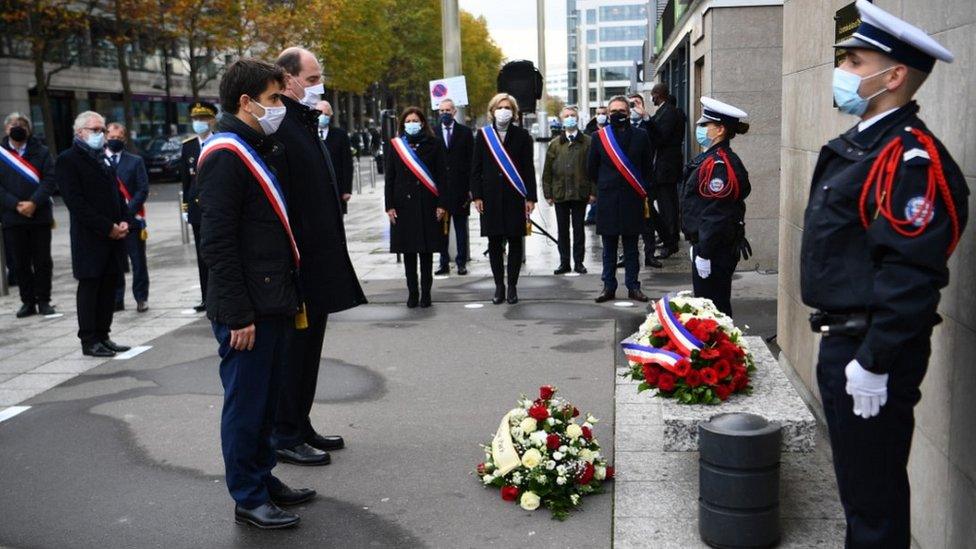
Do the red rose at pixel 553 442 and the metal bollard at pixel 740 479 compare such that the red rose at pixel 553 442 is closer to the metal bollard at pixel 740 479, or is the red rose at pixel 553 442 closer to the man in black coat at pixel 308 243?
the metal bollard at pixel 740 479

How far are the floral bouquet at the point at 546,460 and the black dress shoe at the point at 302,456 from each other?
1.05 meters

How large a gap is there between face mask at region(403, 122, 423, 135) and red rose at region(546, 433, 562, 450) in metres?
6.31

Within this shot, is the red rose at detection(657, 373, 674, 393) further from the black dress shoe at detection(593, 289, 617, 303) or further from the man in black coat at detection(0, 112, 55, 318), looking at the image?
the man in black coat at detection(0, 112, 55, 318)

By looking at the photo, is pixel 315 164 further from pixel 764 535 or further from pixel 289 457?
pixel 764 535

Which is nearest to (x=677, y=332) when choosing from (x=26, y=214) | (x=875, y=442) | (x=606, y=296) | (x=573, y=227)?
(x=875, y=442)

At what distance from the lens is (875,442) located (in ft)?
11.4

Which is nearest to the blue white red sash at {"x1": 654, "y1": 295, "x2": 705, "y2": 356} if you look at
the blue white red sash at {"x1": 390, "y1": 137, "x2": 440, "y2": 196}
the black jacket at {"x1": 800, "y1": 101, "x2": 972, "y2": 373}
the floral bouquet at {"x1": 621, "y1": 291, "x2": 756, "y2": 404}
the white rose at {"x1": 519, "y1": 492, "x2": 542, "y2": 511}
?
the floral bouquet at {"x1": 621, "y1": 291, "x2": 756, "y2": 404}

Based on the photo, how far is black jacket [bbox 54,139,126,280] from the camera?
9.04 metres

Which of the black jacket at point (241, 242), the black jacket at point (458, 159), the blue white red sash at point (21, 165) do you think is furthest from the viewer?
the black jacket at point (458, 159)

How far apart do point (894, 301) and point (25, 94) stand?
4176 centimetres

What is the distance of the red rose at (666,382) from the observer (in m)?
5.05

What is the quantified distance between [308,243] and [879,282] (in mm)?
3209

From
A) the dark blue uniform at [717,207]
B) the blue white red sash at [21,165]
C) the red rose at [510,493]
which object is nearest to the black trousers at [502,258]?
the dark blue uniform at [717,207]

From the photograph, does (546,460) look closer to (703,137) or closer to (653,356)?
(653,356)
